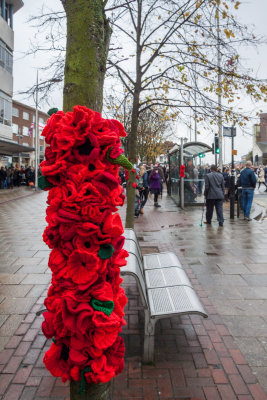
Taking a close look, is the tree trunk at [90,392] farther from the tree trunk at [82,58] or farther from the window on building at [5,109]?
the window on building at [5,109]

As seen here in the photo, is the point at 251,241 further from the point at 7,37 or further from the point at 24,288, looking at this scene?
the point at 7,37

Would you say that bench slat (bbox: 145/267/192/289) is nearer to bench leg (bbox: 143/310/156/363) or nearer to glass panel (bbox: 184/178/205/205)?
bench leg (bbox: 143/310/156/363)

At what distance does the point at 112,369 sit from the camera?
6.60ft

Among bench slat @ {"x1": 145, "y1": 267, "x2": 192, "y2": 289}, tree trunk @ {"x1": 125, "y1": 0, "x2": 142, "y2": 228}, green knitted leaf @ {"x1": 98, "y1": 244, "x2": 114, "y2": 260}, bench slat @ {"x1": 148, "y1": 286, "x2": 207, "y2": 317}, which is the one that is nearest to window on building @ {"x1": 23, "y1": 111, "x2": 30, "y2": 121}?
tree trunk @ {"x1": 125, "y1": 0, "x2": 142, "y2": 228}

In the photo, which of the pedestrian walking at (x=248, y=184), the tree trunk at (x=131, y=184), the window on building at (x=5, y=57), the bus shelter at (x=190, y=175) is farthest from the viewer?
the window on building at (x=5, y=57)

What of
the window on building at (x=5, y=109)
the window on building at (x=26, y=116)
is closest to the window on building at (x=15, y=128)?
the window on building at (x=26, y=116)

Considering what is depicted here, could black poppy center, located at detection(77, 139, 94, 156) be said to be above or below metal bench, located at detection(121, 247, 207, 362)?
above

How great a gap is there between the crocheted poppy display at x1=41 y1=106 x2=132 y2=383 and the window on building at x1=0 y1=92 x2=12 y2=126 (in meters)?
28.0

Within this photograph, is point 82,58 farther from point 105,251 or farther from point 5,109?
point 5,109

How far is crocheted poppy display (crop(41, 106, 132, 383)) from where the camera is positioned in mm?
1942

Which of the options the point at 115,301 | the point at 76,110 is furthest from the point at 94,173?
the point at 115,301

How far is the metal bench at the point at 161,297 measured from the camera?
3047 mm

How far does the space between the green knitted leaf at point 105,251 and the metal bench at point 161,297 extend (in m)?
1.16

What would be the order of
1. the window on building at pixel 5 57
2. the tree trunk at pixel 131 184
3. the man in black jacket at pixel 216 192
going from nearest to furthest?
the tree trunk at pixel 131 184, the man in black jacket at pixel 216 192, the window on building at pixel 5 57
